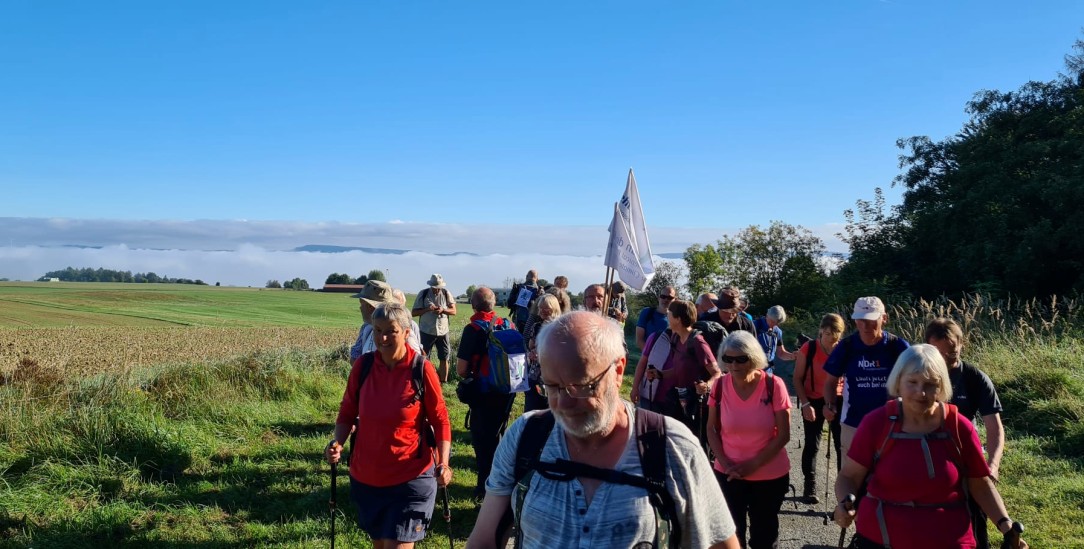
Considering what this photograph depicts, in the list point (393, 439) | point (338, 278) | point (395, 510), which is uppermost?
point (338, 278)

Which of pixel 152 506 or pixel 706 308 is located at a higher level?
pixel 706 308

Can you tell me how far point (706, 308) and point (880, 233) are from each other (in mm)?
22588

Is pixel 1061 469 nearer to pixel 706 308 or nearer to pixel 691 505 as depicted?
pixel 706 308

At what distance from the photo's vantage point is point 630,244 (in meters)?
10.7

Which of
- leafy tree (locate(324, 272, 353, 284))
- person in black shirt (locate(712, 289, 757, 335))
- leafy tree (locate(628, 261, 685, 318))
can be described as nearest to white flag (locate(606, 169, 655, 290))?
person in black shirt (locate(712, 289, 757, 335))

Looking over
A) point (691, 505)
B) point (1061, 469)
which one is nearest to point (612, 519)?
point (691, 505)

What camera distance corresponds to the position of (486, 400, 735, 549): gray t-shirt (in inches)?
80.4

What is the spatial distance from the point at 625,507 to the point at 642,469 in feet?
0.39

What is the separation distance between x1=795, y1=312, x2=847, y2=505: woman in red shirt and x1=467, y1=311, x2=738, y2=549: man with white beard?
461cm

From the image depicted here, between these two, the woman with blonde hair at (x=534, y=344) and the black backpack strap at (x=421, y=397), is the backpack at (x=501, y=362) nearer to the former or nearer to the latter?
the woman with blonde hair at (x=534, y=344)

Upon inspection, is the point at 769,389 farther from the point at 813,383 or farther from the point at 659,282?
the point at 659,282

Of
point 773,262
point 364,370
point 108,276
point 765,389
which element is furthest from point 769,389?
point 108,276

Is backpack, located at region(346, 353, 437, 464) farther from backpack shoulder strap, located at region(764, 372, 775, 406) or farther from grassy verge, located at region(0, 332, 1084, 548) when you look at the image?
backpack shoulder strap, located at region(764, 372, 775, 406)

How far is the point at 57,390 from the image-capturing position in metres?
7.71
